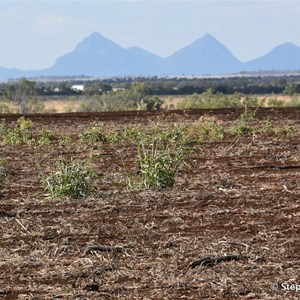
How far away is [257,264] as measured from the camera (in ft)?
22.2

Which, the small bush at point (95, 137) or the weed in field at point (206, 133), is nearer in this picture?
the weed in field at point (206, 133)

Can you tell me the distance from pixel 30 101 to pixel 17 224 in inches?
1397

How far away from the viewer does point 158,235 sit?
7852 millimetres

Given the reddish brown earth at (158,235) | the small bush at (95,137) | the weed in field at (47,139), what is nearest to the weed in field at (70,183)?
the reddish brown earth at (158,235)

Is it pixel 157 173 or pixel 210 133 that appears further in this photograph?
pixel 210 133

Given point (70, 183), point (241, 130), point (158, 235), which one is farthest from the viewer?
point (241, 130)

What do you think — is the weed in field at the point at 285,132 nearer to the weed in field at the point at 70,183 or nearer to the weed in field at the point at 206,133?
the weed in field at the point at 206,133

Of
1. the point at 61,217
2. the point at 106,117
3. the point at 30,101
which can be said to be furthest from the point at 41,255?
the point at 30,101

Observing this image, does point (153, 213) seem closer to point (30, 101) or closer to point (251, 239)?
point (251, 239)

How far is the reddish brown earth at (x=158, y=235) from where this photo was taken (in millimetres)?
6246

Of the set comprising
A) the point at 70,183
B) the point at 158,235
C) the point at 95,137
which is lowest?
the point at 95,137

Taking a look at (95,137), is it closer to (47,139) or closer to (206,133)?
(47,139)

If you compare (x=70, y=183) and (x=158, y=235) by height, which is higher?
(x=70, y=183)

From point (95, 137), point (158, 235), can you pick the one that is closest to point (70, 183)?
point (158, 235)
